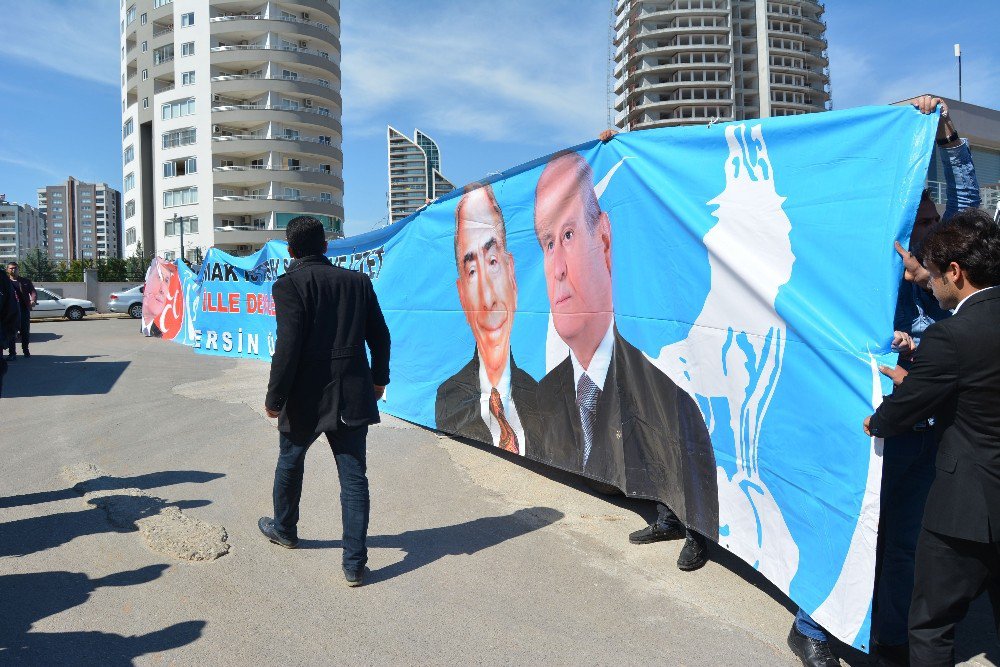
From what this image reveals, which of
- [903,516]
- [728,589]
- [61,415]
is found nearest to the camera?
[903,516]

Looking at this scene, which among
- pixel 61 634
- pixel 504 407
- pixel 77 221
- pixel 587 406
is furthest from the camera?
pixel 77 221

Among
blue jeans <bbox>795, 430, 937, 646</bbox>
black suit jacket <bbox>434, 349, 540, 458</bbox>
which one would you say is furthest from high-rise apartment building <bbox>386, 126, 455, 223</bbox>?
blue jeans <bbox>795, 430, 937, 646</bbox>

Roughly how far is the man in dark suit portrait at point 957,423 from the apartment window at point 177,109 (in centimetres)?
7353

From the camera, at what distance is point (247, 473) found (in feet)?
19.2

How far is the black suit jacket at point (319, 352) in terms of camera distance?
367 centimetres

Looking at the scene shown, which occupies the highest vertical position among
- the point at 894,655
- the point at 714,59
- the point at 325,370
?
the point at 714,59

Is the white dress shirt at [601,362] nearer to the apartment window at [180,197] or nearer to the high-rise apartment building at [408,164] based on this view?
the apartment window at [180,197]

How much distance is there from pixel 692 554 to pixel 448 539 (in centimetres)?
151

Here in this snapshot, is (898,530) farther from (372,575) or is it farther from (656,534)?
(372,575)

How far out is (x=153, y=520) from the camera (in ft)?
15.3

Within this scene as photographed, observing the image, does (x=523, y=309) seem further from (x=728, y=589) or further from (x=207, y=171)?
(x=207, y=171)

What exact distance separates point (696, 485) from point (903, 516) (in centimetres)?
108

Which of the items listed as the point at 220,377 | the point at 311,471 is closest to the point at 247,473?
the point at 311,471

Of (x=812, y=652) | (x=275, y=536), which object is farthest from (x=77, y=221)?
(x=812, y=652)
